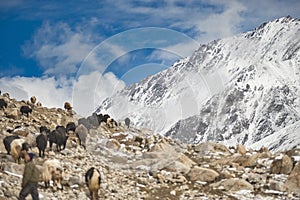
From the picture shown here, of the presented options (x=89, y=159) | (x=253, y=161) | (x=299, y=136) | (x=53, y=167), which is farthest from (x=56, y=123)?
(x=299, y=136)

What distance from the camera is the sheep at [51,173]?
60.2 ft

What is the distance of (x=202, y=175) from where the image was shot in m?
24.5

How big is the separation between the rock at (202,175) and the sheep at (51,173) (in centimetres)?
805

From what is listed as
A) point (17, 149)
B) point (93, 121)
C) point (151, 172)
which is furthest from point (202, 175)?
point (93, 121)

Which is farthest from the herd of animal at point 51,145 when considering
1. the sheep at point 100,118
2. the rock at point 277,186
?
the rock at point 277,186

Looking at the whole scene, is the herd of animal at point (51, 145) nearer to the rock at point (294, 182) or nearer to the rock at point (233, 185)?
the rock at point (233, 185)

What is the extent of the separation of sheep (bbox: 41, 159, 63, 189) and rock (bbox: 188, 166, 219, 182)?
8.05 m

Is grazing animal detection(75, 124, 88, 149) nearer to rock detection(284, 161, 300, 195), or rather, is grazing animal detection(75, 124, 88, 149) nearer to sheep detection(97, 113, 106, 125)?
sheep detection(97, 113, 106, 125)

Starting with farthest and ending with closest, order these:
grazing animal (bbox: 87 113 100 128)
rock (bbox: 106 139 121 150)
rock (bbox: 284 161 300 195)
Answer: grazing animal (bbox: 87 113 100 128), rock (bbox: 106 139 121 150), rock (bbox: 284 161 300 195)

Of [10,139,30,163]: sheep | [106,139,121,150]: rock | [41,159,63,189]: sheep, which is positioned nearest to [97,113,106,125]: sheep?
[106,139,121,150]: rock

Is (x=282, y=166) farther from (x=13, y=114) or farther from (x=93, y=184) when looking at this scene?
(x=13, y=114)

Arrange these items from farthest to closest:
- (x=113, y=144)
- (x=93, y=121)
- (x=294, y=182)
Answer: (x=93, y=121) → (x=113, y=144) → (x=294, y=182)

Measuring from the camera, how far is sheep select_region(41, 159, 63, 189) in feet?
60.2

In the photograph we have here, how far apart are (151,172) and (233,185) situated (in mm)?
4486
